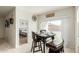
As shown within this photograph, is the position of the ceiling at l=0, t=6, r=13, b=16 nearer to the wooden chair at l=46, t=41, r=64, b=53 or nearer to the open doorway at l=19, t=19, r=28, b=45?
the open doorway at l=19, t=19, r=28, b=45

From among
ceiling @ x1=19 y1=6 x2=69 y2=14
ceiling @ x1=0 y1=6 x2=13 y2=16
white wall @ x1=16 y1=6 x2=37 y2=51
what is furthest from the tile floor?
ceiling @ x1=19 y1=6 x2=69 y2=14

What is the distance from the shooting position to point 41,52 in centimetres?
152

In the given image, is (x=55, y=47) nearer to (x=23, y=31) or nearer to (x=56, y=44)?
(x=56, y=44)

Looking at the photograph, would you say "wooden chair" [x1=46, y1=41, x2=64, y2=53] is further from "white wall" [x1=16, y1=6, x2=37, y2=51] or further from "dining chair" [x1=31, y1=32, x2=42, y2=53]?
"white wall" [x1=16, y1=6, x2=37, y2=51]

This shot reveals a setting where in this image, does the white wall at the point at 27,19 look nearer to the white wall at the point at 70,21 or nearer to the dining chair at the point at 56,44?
the dining chair at the point at 56,44

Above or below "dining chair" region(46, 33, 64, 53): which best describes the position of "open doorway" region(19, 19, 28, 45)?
above

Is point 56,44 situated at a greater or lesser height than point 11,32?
lesser

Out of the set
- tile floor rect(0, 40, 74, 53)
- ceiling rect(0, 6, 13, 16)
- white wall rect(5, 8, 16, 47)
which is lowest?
tile floor rect(0, 40, 74, 53)

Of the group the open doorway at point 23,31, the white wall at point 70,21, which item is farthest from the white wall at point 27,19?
the white wall at point 70,21

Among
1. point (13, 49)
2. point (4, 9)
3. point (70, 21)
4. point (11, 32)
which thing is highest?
point (4, 9)

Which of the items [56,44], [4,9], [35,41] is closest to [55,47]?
[56,44]

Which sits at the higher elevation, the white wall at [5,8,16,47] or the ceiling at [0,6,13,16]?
the ceiling at [0,6,13,16]

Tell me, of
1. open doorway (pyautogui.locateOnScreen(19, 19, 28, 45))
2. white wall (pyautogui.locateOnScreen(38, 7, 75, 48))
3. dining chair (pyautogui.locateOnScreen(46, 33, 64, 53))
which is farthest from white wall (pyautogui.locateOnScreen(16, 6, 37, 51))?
white wall (pyautogui.locateOnScreen(38, 7, 75, 48))
